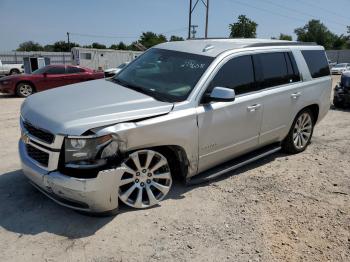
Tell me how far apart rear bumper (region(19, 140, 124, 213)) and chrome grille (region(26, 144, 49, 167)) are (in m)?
0.07

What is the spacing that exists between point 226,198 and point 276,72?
7.03 ft

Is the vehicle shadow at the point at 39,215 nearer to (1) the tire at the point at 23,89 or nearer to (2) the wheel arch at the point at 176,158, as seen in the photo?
(2) the wheel arch at the point at 176,158

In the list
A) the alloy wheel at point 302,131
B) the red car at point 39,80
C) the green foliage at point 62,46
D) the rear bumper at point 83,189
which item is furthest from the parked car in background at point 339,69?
the green foliage at point 62,46

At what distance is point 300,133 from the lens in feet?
20.4

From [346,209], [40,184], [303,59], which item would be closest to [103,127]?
[40,184]

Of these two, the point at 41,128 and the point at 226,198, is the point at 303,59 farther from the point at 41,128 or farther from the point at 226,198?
the point at 41,128

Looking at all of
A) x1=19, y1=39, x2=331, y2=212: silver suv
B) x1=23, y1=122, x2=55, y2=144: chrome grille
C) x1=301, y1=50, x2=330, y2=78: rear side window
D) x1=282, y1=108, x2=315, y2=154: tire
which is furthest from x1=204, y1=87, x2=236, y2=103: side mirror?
x1=301, y1=50, x2=330, y2=78: rear side window

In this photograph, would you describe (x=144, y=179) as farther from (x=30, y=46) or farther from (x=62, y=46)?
(x=30, y=46)

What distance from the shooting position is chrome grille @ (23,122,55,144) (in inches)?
135

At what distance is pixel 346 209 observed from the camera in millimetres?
4258

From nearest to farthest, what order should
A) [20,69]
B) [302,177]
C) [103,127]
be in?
[103,127], [302,177], [20,69]

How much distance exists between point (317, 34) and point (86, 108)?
373ft

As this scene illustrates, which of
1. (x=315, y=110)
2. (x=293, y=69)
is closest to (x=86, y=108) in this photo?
(x=293, y=69)

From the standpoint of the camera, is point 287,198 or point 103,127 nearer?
point 103,127
